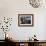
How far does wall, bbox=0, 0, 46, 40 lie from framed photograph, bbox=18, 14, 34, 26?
11 cm

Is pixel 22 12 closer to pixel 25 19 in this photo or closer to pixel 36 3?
pixel 25 19

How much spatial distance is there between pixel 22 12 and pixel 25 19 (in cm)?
27

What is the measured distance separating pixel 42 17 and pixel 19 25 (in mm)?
861

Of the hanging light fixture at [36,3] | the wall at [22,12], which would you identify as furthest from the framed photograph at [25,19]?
the hanging light fixture at [36,3]

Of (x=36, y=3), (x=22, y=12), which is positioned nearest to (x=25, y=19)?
(x=22, y=12)

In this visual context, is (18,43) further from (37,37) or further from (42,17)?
(42,17)

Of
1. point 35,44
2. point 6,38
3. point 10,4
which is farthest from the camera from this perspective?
point 10,4

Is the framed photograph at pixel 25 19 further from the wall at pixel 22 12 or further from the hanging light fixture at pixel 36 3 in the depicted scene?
the hanging light fixture at pixel 36 3

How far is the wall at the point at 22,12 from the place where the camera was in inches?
178

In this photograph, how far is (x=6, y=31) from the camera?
454 centimetres

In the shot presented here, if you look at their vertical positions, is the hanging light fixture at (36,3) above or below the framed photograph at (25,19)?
above

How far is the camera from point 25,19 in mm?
4590

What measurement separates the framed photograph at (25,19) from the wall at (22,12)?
0.11 metres

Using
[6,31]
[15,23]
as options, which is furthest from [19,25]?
[6,31]
